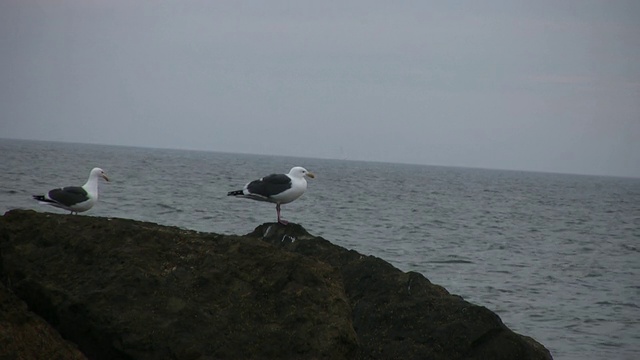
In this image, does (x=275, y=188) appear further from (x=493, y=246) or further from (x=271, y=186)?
(x=493, y=246)

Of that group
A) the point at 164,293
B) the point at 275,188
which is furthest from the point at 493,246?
the point at 164,293

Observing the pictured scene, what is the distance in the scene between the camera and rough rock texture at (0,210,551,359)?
5434 mm

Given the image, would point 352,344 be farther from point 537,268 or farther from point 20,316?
point 537,268

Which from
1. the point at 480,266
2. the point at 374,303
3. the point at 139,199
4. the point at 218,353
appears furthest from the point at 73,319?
the point at 139,199

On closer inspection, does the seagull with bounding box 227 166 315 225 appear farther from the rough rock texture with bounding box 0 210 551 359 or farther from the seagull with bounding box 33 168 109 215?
the rough rock texture with bounding box 0 210 551 359

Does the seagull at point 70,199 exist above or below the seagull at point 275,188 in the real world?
below

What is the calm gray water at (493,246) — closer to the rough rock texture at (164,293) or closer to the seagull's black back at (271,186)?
the seagull's black back at (271,186)

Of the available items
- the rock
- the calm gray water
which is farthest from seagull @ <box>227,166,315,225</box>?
the rock

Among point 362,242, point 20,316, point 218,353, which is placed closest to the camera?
point 20,316

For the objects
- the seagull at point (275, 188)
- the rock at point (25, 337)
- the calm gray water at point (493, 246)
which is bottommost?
the calm gray water at point (493, 246)

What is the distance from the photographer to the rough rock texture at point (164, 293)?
5434 millimetres

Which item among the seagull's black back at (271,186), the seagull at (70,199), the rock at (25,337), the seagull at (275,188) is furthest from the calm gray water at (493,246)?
the rock at (25,337)

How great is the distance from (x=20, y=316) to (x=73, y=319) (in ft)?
1.96

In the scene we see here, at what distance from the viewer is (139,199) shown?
110 ft
